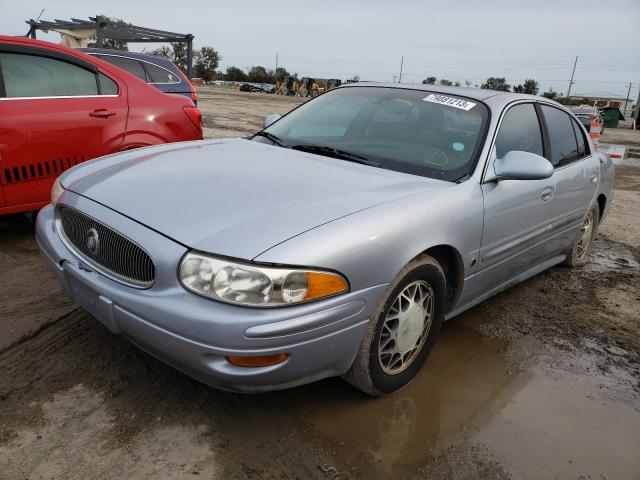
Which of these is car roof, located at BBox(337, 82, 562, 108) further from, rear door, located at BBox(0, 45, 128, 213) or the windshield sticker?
rear door, located at BBox(0, 45, 128, 213)

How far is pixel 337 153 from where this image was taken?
3.04m

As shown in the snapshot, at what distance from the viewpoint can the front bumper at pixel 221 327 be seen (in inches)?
73.1

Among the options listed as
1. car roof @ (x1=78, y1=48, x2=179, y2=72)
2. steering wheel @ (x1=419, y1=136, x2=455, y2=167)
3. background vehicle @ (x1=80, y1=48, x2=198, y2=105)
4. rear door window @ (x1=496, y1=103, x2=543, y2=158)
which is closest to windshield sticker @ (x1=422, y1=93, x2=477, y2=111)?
rear door window @ (x1=496, y1=103, x2=543, y2=158)

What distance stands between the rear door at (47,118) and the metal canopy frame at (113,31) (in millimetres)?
12885

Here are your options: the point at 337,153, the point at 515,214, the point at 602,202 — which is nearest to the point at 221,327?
the point at 337,153

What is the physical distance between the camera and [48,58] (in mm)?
4141

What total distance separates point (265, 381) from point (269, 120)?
2.46 metres

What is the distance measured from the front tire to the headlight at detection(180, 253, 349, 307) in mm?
426

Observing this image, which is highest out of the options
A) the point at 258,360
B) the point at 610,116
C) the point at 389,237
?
the point at 389,237

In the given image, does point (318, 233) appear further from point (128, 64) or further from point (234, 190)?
point (128, 64)

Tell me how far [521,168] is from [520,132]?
0.69 metres

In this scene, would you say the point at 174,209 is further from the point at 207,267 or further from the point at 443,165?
the point at 443,165

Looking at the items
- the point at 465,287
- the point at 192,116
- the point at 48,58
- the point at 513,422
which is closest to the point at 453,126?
the point at 465,287

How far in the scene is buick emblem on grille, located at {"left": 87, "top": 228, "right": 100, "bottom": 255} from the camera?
226 cm
